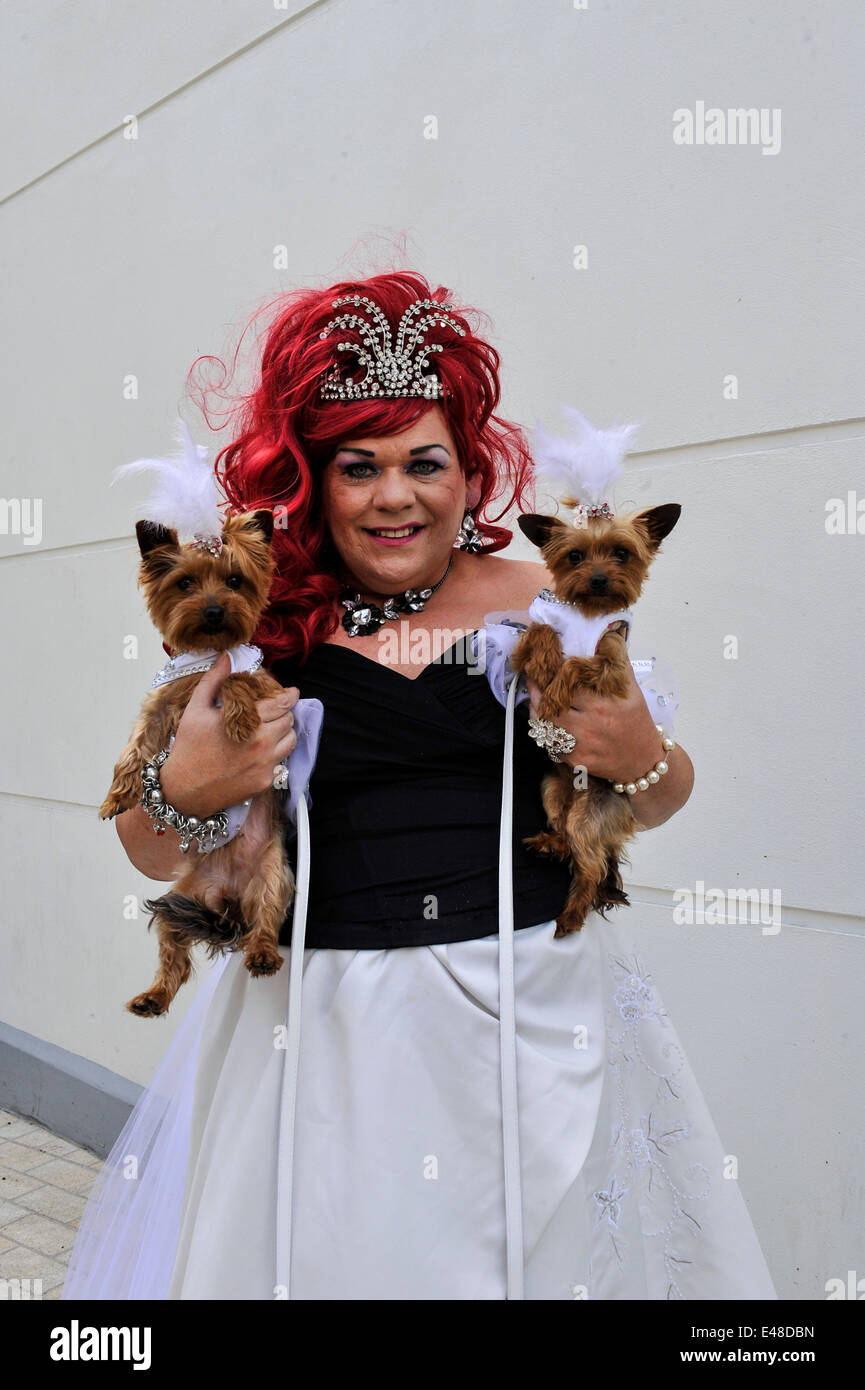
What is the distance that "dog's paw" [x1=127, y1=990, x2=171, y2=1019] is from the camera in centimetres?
250

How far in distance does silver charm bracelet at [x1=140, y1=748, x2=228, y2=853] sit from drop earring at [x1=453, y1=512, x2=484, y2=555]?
0.78 metres

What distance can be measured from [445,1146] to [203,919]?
680 millimetres

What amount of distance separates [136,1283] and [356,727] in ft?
4.71

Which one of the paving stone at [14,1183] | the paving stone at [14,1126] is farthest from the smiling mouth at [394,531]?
the paving stone at [14,1126]

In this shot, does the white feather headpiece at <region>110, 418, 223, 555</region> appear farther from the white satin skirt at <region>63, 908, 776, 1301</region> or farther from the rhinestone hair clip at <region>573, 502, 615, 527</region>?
the white satin skirt at <region>63, 908, 776, 1301</region>

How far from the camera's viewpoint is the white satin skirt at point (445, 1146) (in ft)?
6.90

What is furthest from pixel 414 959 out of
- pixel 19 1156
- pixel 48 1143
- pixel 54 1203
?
pixel 48 1143

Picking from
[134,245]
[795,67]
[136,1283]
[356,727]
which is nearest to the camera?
[356,727]

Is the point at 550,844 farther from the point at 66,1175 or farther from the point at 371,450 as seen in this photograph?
the point at 66,1175

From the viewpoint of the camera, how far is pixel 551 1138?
7.08ft

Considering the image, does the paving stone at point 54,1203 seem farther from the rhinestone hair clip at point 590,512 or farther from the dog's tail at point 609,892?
the rhinestone hair clip at point 590,512

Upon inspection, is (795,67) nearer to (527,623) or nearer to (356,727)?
(527,623)

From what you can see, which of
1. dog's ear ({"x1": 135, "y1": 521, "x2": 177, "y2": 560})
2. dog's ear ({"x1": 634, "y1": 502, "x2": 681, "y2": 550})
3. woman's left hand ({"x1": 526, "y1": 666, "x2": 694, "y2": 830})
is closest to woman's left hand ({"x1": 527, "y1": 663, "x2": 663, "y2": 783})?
woman's left hand ({"x1": 526, "y1": 666, "x2": 694, "y2": 830})
